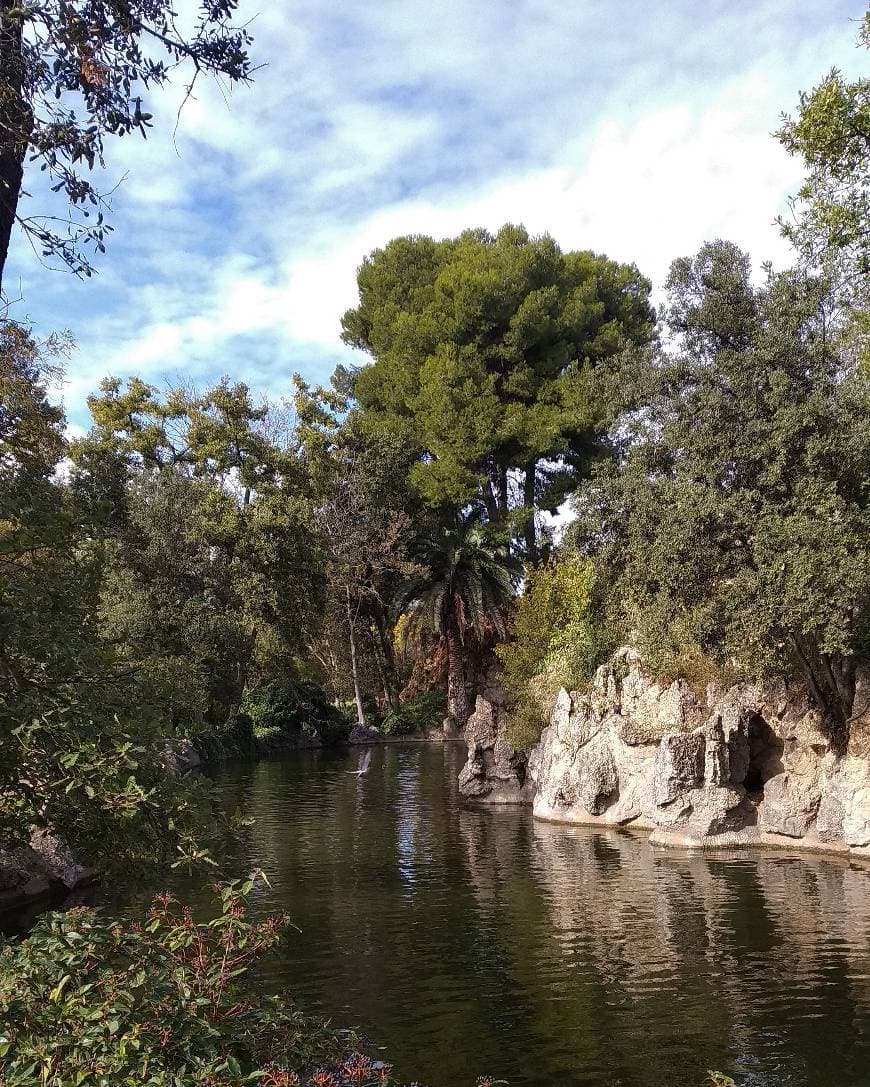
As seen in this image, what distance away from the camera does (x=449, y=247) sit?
46.6 m

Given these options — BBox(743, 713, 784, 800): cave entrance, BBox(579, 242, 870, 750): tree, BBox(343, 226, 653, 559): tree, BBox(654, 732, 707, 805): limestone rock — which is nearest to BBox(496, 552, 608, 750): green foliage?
BBox(579, 242, 870, 750): tree

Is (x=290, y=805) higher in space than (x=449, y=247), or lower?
lower

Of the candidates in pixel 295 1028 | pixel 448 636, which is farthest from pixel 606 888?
pixel 448 636

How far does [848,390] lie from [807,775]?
8261 mm

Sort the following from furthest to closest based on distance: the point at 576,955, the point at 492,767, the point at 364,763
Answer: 1. the point at 364,763
2. the point at 492,767
3. the point at 576,955

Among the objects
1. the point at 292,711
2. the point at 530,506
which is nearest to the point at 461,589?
the point at 530,506

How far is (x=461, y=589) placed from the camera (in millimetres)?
41344

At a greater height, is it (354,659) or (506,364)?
(506,364)

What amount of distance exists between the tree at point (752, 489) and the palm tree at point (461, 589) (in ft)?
57.8

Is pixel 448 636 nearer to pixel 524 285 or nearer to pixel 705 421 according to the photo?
pixel 524 285

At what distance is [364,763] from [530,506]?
1474 centimetres

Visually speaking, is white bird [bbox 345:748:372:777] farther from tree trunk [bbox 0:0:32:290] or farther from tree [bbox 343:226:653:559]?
tree trunk [bbox 0:0:32:290]

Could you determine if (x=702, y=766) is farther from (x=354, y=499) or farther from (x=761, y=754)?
(x=354, y=499)

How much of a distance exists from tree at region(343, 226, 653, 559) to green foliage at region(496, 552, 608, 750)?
1148cm
